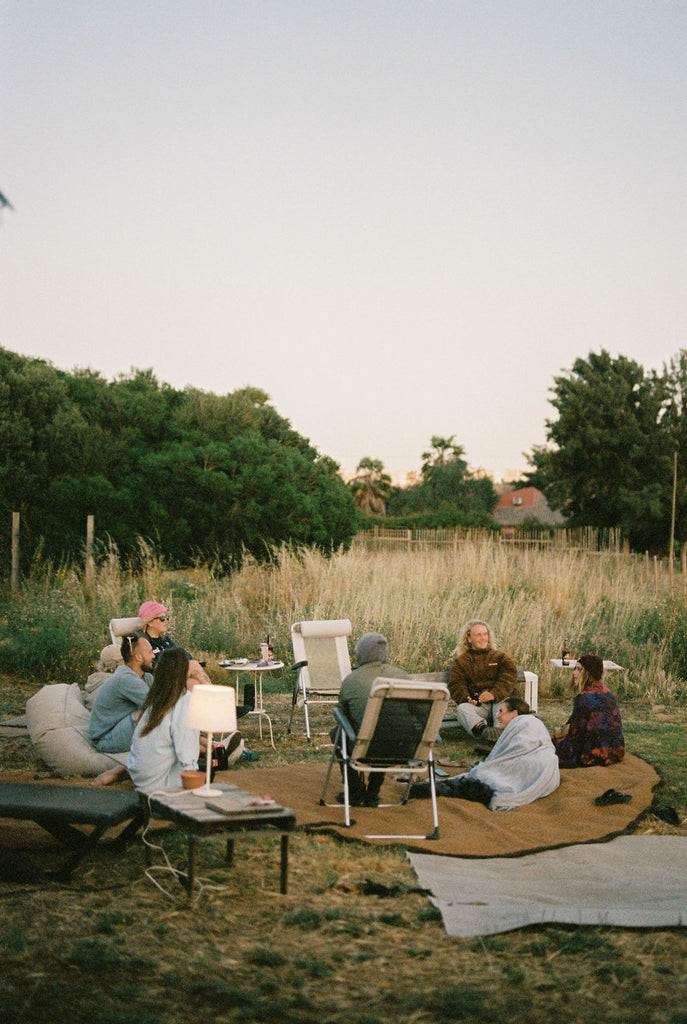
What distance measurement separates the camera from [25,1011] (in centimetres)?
260

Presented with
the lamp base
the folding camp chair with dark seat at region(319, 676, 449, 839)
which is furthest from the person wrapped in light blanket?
the lamp base

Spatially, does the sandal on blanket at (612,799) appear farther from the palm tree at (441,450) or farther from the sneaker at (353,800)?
the palm tree at (441,450)

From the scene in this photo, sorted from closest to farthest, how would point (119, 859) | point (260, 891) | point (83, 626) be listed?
point (260, 891) < point (119, 859) < point (83, 626)

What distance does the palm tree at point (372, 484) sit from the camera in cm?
5156

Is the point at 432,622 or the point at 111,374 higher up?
the point at 111,374

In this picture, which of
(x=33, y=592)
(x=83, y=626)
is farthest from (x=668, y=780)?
(x=33, y=592)

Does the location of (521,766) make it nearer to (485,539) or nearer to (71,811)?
(71,811)

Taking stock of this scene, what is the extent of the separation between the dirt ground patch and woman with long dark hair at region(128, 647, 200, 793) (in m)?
0.45

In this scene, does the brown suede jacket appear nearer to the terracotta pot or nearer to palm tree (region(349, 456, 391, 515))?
the terracotta pot

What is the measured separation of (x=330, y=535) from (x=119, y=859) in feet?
49.0

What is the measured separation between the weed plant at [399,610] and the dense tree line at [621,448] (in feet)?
43.4

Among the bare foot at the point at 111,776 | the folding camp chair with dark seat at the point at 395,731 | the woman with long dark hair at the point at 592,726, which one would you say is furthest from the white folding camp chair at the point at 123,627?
the woman with long dark hair at the point at 592,726

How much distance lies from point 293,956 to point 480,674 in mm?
4864

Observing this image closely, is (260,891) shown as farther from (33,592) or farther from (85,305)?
(85,305)
